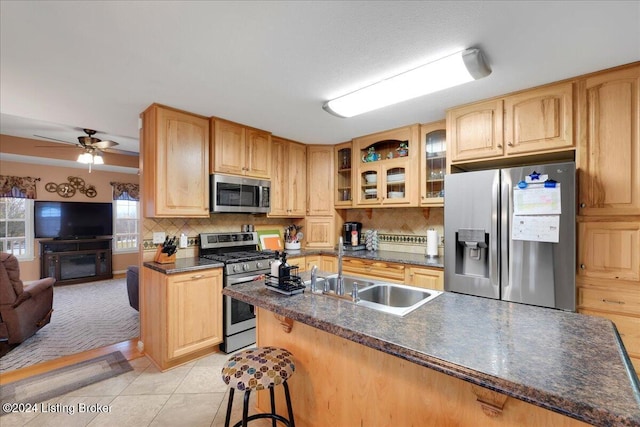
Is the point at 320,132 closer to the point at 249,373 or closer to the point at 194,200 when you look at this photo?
the point at 194,200

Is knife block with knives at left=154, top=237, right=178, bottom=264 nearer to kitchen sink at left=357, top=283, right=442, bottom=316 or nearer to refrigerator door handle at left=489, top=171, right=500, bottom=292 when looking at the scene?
kitchen sink at left=357, top=283, right=442, bottom=316

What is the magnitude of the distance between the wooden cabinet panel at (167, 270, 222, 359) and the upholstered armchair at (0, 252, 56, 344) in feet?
5.85

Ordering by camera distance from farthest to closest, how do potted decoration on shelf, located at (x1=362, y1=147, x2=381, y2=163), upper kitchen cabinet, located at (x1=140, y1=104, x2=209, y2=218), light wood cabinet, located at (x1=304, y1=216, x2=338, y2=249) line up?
light wood cabinet, located at (x1=304, y1=216, x2=338, y2=249) < potted decoration on shelf, located at (x1=362, y1=147, x2=381, y2=163) < upper kitchen cabinet, located at (x1=140, y1=104, x2=209, y2=218)

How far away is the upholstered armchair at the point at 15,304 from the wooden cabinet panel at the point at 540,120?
4.72 meters

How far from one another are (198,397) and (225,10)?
2.52 metres

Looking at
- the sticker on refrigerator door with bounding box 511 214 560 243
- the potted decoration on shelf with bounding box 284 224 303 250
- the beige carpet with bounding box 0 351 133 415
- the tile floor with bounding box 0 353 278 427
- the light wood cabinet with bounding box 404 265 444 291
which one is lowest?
the tile floor with bounding box 0 353 278 427

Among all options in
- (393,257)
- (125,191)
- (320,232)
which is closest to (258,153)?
(320,232)

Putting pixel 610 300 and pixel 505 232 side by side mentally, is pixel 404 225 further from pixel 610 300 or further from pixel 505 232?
pixel 610 300

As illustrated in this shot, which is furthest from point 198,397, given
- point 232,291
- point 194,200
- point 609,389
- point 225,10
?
point 225,10

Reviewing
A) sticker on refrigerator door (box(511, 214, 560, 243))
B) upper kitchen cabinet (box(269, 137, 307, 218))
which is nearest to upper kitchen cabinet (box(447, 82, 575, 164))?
sticker on refrigerator door (box(511, 214, 560, 243))

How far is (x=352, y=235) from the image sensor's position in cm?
388

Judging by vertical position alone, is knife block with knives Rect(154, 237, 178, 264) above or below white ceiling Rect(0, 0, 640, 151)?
below

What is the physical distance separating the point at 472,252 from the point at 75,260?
7.14 m

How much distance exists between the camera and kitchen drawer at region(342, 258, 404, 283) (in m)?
3.00
